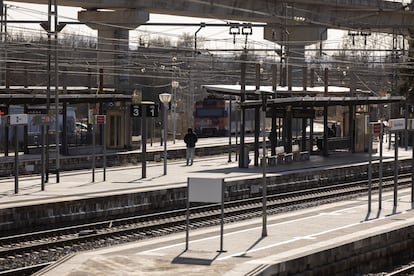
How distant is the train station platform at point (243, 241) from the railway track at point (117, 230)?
133 centimetres

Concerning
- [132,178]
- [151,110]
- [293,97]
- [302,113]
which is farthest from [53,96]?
[302,113]

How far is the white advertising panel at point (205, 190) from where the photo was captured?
16375mm

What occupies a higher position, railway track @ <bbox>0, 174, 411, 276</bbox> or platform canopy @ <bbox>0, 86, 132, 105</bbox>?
platform canopy @ <bbox>0, 86, 132, 105</bbox>

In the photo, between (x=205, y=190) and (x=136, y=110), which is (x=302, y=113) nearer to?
(x=136, y=110)

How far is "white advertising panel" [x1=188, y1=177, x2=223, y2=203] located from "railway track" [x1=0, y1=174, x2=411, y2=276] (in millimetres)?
2892

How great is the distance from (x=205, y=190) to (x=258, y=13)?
2910 cm

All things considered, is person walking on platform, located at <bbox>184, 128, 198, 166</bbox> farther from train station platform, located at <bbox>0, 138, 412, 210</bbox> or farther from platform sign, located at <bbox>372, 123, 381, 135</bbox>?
platform sign, located at <bbox>372, 123, 381, 135</bbox>

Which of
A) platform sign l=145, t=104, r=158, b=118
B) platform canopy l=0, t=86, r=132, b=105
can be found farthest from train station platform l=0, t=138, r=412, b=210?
platform canopy l=0, t=86, r=132, b=105

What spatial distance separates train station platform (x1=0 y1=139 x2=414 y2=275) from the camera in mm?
14945

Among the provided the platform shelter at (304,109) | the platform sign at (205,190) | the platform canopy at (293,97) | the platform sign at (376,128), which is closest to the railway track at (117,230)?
the platform sign at (205,190)

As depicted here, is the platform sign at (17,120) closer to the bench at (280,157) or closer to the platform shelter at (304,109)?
the platform shelter at (304,109)

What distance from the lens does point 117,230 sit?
2245 cm

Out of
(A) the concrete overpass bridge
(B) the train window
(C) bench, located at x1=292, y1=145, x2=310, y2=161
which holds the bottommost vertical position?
(C) bench, located at x1=292, y1=145, x2=310, y2=161

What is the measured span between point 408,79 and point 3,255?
183ft
